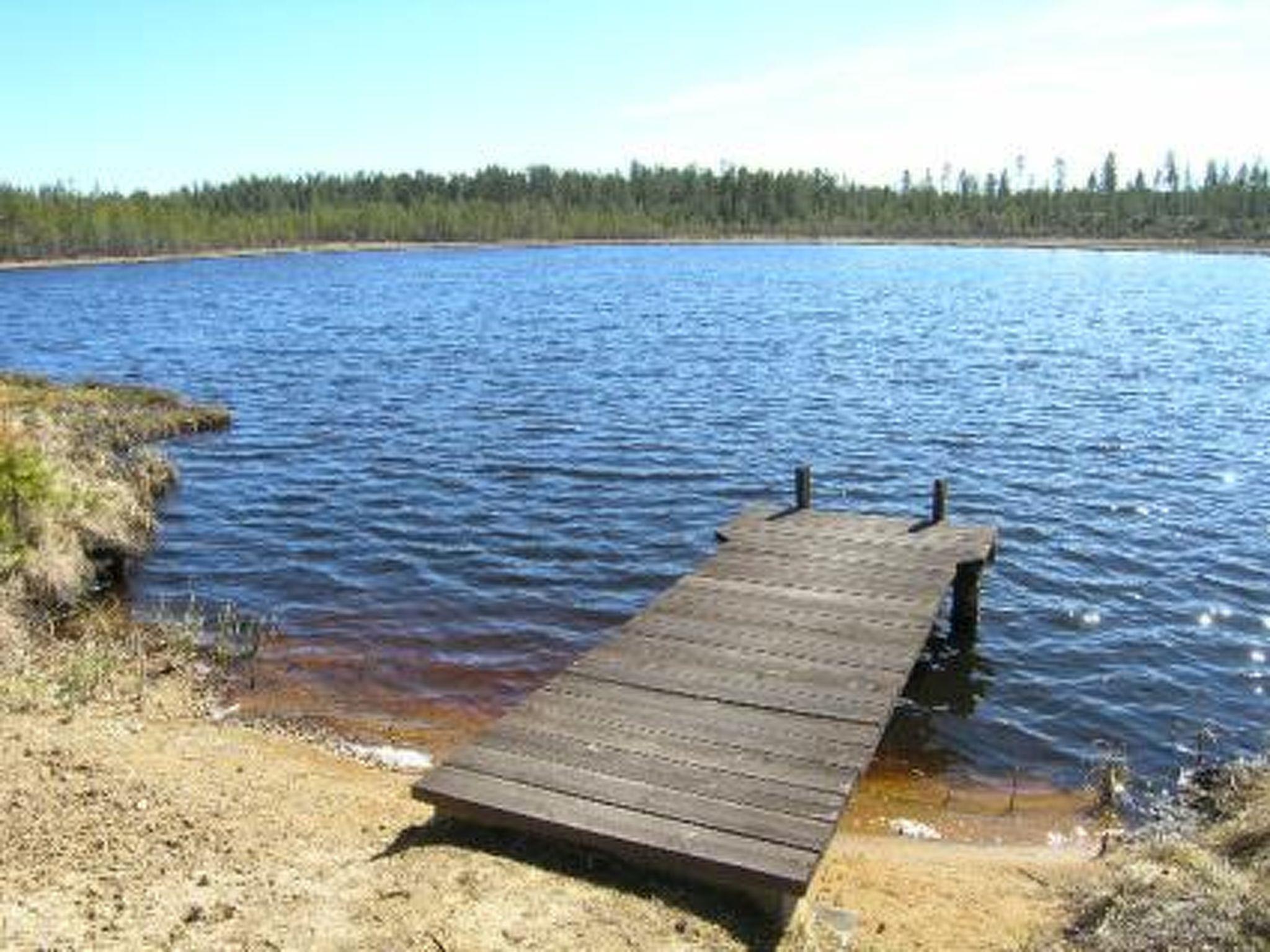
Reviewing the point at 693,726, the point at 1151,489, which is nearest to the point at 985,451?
the point at 1151,489

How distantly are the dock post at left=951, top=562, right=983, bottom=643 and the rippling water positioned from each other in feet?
1.40

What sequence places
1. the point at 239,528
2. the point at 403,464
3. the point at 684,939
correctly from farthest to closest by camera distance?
1. the point at 403,464
2. the point at 239,528
3. the point at 684,939

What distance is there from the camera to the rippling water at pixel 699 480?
747 inches

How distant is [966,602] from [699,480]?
35.2ft

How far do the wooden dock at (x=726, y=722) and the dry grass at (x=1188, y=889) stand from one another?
7.94 feet

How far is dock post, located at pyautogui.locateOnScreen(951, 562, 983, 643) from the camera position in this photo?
67.1ft

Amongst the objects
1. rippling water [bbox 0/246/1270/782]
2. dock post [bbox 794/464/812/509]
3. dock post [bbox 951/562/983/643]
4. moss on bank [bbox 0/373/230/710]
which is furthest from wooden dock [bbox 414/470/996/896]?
moss on bank [bbox 0/373/230/710]

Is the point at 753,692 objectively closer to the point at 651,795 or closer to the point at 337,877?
the point at 651,795

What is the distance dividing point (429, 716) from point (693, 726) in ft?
19.5

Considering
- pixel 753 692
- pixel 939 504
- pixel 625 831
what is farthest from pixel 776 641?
pixel 939 504

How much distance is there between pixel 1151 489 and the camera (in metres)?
29.7

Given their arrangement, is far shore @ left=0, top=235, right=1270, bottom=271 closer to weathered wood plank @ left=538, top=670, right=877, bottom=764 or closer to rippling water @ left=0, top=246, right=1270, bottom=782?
rippling water @ left=0, top=246, right=1270, bottom=782

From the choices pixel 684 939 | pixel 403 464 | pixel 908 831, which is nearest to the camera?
pixel 684 939

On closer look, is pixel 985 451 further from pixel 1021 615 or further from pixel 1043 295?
pixel 1043 295
